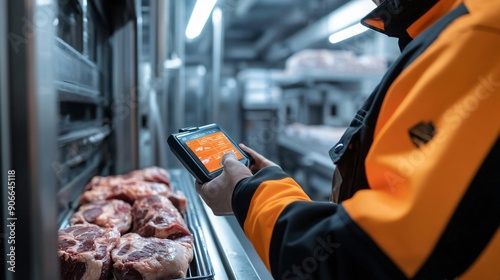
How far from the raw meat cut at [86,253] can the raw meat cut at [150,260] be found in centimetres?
3

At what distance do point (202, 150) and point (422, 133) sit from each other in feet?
2.01

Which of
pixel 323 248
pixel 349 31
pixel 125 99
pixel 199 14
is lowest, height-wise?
pixel 323 248

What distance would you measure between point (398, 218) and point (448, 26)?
35cm

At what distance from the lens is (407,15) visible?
35.9 inches

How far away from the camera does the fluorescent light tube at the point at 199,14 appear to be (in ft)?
5.42

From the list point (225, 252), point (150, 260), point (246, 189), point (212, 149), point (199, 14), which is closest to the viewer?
point (246, 189)

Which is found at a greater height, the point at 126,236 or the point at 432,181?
the point at 432,181

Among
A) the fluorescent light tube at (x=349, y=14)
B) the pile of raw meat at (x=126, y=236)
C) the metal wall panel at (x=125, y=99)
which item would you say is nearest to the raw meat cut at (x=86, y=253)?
the pile of raw meat at (x=126, y=236)

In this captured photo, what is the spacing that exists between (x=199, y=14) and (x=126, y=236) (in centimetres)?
109

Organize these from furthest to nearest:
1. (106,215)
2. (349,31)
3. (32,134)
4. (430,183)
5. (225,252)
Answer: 1. (349,31)
2. (106,215)
3. (225,252)
4. (430,183)
5. (32,134)

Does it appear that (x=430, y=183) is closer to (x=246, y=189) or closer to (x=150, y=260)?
(x=246, y=189)

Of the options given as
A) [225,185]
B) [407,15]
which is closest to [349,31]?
[407,15]

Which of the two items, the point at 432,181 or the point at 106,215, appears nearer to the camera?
the point at 432,181

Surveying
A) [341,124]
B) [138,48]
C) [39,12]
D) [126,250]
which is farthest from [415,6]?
[341,124]
